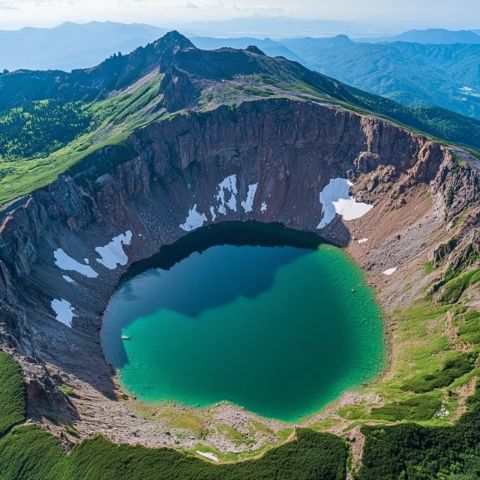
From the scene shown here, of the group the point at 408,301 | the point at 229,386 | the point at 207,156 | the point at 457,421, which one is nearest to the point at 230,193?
the point at 207,156

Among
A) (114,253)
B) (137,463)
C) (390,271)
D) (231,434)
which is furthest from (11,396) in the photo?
(390,271)

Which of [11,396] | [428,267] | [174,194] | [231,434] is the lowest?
[231,434]

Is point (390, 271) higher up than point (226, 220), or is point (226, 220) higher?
point (226, 220)

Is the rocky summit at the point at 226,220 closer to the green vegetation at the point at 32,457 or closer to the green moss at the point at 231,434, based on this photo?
the green moss at the point at 231,434

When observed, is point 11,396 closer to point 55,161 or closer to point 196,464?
Result: point 196,464

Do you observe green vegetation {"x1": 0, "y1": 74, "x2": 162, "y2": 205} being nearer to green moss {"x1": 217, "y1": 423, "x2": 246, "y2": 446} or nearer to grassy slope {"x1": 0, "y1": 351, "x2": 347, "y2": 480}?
grassy slope {"x1": 0, "y1": 351, "x2": 347, "y2": 480}

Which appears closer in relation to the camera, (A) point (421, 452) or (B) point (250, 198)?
(A) point (421, 452)
